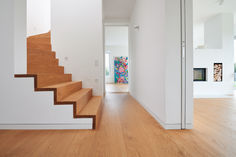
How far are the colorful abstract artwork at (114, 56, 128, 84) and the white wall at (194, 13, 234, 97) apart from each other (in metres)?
6.00

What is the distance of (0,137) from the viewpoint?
1.46 m

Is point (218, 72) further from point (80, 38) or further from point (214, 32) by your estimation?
point (80, 38)

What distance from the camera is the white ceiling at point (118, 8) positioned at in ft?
12.9

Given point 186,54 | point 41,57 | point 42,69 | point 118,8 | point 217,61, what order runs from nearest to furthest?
point 186,54 → point 42,69 → point 41,57 → point 118,8 → point 217,61

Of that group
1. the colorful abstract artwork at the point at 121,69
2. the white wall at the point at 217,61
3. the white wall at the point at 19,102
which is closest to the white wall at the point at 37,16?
the white wall at the point at 19,102

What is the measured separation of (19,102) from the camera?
1.67m

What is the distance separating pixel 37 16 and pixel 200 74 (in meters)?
5.41

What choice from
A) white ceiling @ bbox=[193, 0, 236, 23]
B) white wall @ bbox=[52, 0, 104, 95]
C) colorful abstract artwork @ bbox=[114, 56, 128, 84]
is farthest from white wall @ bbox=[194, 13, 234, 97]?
colorful abstract artwork @ bbox=[114, 56, 128, 84]

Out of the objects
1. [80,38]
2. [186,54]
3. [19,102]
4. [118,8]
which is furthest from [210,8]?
[19,102]

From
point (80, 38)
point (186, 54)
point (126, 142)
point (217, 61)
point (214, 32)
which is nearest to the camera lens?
point (126, 142)

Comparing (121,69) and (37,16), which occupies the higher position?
(37,16)

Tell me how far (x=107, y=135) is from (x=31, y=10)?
12.7 ft

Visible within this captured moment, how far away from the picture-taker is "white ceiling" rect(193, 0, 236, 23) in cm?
411

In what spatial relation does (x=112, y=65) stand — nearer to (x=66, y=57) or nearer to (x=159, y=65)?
(x=66, y=57)
